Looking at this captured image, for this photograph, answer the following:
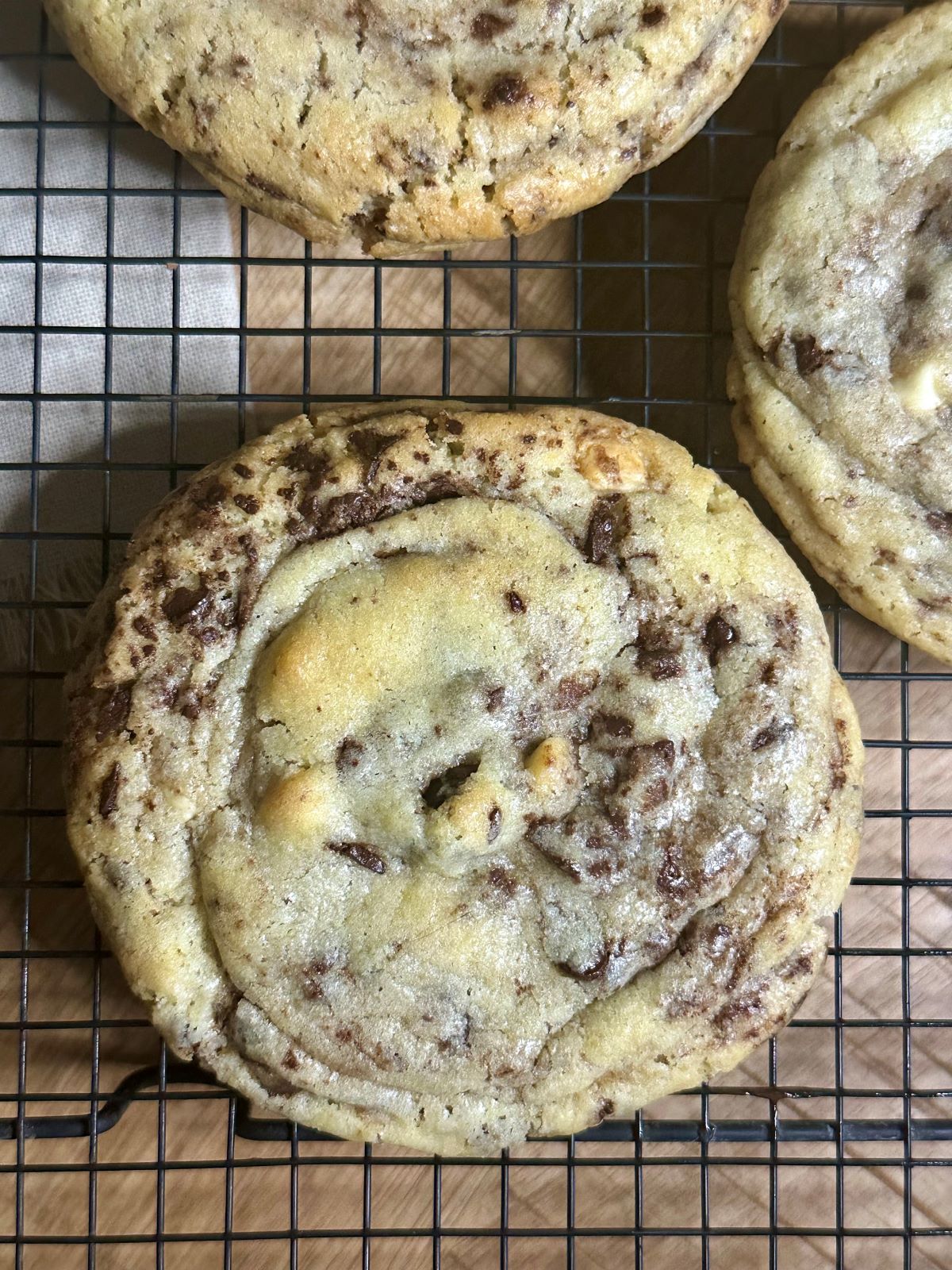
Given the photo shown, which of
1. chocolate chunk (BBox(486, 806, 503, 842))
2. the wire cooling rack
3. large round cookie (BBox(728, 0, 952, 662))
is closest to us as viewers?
chocolate chunk (BBox(486, 806, 503, 842))

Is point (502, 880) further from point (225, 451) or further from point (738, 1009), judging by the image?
point (225, 451)

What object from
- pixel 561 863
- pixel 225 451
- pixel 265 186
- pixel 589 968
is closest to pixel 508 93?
pixel 265 186

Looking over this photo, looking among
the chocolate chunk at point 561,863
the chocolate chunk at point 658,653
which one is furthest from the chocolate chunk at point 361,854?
the chocolate chunk at point 658,653

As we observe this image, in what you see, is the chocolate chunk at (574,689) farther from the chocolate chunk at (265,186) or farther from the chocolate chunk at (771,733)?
the chocolate chunk at (265,186)

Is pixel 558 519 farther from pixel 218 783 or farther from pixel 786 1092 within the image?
pixel 786 1092

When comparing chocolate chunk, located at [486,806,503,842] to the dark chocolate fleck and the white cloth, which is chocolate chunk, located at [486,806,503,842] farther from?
the white cloth

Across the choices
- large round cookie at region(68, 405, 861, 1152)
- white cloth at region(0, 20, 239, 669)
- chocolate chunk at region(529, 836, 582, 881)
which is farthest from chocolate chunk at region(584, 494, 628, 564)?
white cloth at region(0, 20, 239, 669)
